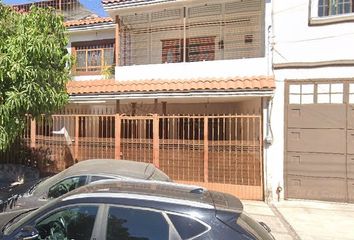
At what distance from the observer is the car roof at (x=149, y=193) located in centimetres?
321

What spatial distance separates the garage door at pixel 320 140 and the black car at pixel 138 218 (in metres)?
6.36

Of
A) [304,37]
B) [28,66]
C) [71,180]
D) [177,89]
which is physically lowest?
[71,180]

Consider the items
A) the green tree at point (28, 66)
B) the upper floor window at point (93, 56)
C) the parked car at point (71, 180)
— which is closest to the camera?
the parked car at point (71, 180)

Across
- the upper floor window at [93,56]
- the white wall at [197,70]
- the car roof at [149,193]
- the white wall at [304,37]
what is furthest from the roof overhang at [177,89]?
the car roof at [149,193]

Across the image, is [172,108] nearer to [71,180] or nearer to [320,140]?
[320,140]

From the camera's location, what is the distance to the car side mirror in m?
3.24

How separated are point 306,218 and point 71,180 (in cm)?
512

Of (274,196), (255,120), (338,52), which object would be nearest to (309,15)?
(338,52)

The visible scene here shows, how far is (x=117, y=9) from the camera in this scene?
11.5 m

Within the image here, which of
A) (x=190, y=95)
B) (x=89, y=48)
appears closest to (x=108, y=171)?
(x=190, y=95)

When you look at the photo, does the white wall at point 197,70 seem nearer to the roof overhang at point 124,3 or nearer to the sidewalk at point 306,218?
the roof overhang at point 124,3

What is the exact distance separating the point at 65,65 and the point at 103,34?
8154 mm

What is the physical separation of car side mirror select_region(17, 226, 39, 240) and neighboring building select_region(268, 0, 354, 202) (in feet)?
23.7

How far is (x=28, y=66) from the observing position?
21.0 feet
